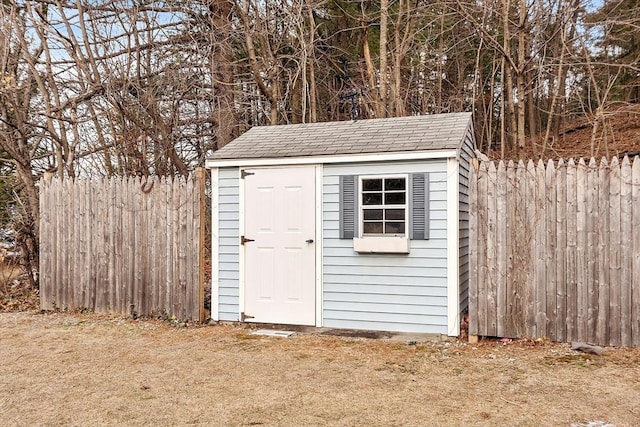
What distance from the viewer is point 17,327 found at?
6727 mm

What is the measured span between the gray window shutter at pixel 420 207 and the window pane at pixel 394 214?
15 cm

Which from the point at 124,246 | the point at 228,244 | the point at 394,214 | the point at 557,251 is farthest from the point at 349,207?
the point at 124,246

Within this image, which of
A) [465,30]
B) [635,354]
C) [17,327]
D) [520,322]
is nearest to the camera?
[635,354]

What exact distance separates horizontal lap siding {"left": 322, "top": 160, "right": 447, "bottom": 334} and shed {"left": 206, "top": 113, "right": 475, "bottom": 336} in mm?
12

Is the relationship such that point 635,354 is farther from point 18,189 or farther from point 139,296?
point 18,189

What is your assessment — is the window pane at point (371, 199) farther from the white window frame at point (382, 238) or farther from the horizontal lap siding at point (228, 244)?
the horizontal lap siding at point (228, 244)

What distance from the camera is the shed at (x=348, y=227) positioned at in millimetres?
5793

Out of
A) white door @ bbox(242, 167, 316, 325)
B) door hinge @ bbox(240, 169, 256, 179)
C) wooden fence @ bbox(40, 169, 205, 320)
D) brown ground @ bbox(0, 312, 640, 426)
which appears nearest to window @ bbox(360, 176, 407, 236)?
white door @ bbox(242, 167, 316, 325)

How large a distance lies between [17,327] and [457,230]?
18.6 feet

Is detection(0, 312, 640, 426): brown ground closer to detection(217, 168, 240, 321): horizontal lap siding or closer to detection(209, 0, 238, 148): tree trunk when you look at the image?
detection(217, 168, 240, 321): horizontal lap siding

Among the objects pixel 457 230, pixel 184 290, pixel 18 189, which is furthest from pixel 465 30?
pixel 18 189

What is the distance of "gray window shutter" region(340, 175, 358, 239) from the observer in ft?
20.1

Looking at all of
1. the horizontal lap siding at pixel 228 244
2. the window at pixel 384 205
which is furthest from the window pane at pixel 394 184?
the horizontal lap siding at pixel 228 244

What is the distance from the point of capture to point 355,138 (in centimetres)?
654
